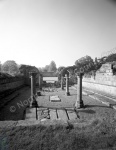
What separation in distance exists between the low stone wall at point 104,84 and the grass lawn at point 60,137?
12.2 m

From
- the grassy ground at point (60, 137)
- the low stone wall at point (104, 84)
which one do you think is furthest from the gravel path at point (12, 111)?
the low stone wall at point (104, 84)

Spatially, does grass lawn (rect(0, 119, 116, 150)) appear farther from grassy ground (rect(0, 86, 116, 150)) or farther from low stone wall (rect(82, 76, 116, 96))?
low stone wall (rect(82, 76, 116, 96))

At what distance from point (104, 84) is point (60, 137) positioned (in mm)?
15086

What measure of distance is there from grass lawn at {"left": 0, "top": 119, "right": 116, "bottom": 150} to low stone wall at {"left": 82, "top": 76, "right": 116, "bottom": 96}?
12.2 m

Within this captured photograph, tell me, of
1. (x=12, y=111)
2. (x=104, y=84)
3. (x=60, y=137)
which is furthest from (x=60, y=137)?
(x=104, y=84)

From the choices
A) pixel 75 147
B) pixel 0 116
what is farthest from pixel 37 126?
pixel 0 116

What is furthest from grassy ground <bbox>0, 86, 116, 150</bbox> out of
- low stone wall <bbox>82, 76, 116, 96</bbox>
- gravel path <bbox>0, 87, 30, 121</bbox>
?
low stone wall <bbox>82, 76, 116, 96</bbox>

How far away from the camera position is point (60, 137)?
2.15 meters

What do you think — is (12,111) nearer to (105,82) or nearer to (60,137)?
(60,137)

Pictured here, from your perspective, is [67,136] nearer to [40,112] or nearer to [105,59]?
[40,112]

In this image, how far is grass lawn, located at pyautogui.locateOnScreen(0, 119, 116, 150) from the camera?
1.94m

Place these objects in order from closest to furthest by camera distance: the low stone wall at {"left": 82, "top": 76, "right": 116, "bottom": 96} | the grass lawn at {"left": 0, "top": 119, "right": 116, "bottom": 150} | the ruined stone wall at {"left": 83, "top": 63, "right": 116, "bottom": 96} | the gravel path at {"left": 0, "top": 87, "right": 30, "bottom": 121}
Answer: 1. the grass lawn at {"left": 0, "top": 119, "right": 116, "bottom": 150}
2. the gravel path at {"left": 0, "top": 87, "right": 30, "bottom": 121}
3. the low stone wall at {"left": 82, "top": 76, "right": 116, "bottom": 96}
4. the ruined stone wall at {"left": 83, "top": 63, "right": 116, "bottom": 96}

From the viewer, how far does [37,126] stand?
8.05 feet

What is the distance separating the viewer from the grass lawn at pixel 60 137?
1.94 meters
